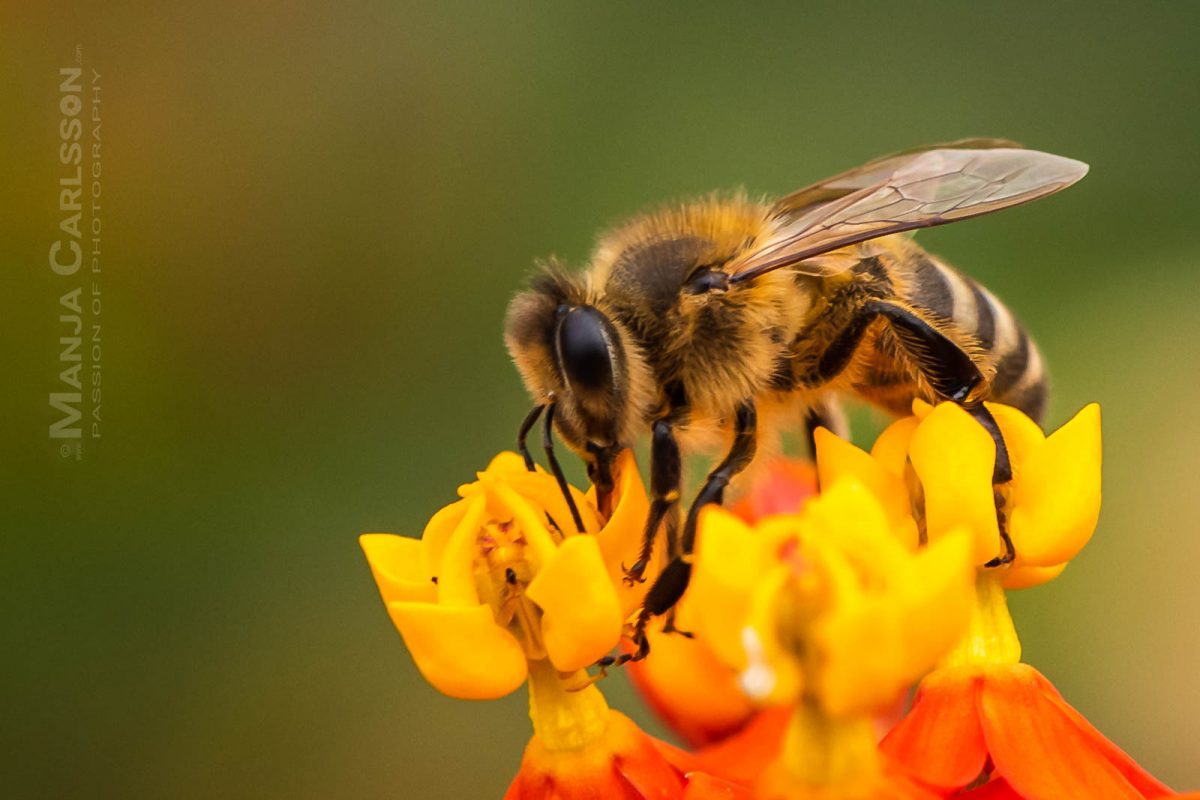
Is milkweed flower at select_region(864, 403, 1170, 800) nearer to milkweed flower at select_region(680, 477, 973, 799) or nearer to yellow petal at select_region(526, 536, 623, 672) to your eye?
milkweed flower at select_region(680, 477, 973, 799)

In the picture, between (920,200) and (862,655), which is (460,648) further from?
(920,200)

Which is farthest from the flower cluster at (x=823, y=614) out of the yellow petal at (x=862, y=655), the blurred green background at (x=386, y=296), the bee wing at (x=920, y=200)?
the blurred green background at (x=386, y=296)

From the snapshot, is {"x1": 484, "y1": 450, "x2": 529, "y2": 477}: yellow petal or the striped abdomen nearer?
{"x1": 484, "y1": 450, "x2": 529, "y2": 477}: yellow petal

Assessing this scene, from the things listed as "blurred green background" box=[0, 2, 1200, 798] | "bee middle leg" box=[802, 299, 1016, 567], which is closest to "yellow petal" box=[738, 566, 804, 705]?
"bee middle leg" box=[802, 299, 1016, 567]

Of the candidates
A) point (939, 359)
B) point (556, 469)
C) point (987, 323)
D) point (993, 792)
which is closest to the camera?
point (993, 792)

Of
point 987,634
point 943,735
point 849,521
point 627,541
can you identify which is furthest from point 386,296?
point 849,521

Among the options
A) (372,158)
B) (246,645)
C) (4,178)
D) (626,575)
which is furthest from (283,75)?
(626,575)

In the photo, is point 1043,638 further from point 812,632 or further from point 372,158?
point 812,632
